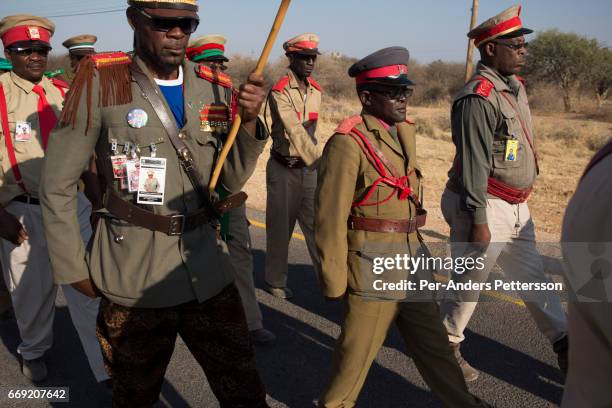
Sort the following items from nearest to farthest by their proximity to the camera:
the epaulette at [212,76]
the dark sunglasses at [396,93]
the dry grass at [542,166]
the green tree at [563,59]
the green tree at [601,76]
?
the epaulette at [212,76] < the dark sunglasses at [396,93] < the dry grass at [542,166] < the green tree at [601,76] < the green tree at [563,59]

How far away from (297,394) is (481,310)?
6.26ft

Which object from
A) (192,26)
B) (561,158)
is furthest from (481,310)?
(561,158)

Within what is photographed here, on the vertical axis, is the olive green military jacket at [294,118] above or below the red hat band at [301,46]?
below

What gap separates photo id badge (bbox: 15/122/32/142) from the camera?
382cm

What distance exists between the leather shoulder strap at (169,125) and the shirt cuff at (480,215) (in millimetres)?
1806

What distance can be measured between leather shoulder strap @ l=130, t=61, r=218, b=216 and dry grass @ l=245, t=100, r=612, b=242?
5.23m

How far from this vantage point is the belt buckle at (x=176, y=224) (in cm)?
253

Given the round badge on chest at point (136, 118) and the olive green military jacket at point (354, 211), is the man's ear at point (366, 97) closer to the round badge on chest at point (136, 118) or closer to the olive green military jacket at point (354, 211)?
the olive green military jacket at point (354, 211)

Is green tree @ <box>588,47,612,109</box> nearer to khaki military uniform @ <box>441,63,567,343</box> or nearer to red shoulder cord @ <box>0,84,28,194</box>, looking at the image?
khaki military uniform @ <box>441,63,567,343</box>

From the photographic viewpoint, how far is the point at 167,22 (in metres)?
2.38

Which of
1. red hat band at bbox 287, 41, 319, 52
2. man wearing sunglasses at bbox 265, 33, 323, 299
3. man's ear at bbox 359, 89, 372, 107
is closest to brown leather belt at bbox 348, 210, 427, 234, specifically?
man's ear at bbox 359, 89, 372, 107

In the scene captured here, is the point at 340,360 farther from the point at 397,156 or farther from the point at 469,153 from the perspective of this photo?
the point at 469,153

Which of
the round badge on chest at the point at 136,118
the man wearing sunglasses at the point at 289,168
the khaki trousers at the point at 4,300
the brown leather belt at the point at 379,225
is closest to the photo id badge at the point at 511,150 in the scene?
the brown leather belt at the point at 379,225

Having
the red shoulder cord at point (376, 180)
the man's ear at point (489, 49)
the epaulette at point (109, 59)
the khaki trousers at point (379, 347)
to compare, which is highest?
the man's ear at point (489, 49)
